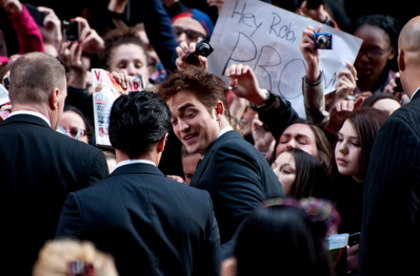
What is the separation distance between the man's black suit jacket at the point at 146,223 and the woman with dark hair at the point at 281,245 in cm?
77

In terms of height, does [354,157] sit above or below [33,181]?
above

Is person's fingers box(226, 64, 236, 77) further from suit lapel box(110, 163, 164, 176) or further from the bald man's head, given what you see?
suit lapel box(110, 163, 164, 176)

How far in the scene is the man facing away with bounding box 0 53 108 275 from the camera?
2502 millimetres

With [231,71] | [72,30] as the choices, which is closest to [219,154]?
[231,71]

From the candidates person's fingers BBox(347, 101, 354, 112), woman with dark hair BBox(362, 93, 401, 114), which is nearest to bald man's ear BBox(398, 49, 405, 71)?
woman with dark hair BBox(362, 93, 401, 114)

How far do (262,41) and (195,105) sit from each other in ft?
3.17

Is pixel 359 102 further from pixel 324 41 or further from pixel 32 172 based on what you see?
pixel 32 172

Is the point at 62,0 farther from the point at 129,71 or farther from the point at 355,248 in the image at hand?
the point at 355,248

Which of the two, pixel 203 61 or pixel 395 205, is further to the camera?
pixel 203 61


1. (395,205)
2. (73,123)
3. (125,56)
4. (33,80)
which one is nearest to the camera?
(395,205)

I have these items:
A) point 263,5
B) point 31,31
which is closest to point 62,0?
point 31,31

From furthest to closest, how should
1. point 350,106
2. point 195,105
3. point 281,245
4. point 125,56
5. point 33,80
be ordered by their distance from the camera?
1. point 125,56
2. point 350,106
3. point 195,105
4. point 33,80
5. point 281,245

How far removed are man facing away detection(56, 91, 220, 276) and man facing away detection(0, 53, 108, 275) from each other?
1.18ft

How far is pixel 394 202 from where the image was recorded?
2.04m
